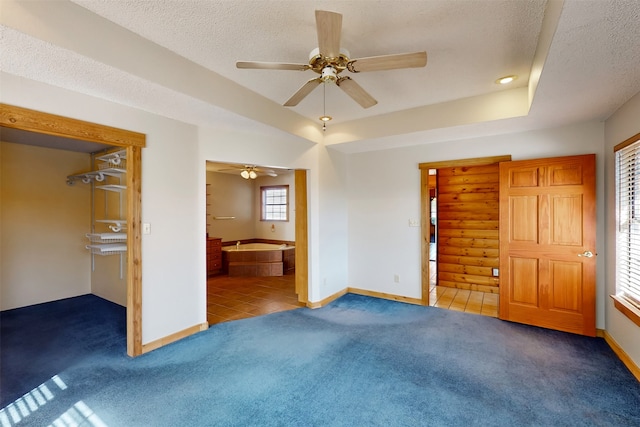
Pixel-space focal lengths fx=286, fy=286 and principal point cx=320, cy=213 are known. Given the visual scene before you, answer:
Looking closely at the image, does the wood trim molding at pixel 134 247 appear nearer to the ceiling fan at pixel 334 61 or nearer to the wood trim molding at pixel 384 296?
the ceiling fan at pixel 334 61

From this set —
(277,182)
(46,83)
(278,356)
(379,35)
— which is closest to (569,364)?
(278,356)

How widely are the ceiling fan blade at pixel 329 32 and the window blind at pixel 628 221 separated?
271cm

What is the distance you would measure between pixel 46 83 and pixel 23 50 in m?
0.53

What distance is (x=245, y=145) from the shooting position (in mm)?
3625

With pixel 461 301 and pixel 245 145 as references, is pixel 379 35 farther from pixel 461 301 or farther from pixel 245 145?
pixel 461 301

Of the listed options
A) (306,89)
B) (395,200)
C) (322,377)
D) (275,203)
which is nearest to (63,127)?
(306,89)

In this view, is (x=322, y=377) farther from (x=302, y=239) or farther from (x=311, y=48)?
(x=311, y=48)

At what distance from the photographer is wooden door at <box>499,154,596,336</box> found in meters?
3.15

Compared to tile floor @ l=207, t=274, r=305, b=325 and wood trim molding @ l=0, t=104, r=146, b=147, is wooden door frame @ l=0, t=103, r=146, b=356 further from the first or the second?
tile floor @ l=207, t=274, r=305, b=325

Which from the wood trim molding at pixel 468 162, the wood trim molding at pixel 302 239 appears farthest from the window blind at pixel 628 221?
the wood trim molding at pixel 302 239

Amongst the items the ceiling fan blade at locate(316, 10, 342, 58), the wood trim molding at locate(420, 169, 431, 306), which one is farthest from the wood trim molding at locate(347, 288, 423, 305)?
the ceiling fan blade at locate(316, 10, 342, 58)

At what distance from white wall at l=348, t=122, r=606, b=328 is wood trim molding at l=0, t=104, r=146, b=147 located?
3.22 m

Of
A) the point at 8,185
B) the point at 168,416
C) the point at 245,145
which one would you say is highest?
the point at 245,145

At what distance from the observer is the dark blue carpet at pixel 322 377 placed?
198cm
